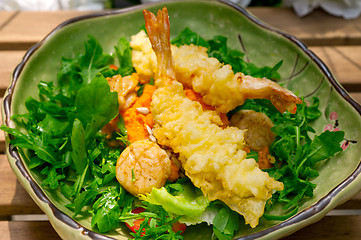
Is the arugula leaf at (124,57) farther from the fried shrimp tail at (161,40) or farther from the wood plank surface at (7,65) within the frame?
the wood plank surface at (7,65)

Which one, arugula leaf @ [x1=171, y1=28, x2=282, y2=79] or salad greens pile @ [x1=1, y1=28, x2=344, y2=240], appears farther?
arugula leaf @ [x1=171, y1=28, x2=282, y2=79]

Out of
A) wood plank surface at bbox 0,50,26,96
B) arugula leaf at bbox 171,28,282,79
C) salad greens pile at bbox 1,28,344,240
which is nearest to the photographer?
salad greens pile at bbox 1,28,344,240

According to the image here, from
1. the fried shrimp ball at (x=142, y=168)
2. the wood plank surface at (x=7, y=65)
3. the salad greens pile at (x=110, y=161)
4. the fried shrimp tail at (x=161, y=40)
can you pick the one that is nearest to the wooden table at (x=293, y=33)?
the wood plank surface at (x=7, y=65)

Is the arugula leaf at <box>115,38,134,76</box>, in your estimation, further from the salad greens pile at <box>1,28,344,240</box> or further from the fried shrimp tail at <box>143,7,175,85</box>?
the fried shrimp tail at <box>143,7,175,85</box>

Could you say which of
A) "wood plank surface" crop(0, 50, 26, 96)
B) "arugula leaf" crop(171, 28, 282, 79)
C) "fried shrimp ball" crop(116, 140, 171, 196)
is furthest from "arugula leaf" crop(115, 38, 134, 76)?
"wood plank surface" crop(0, 50, 26, 96)

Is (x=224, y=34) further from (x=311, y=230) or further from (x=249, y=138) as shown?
(x=311, y=230)

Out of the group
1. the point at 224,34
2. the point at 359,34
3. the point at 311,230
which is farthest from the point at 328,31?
the point at 311,230
